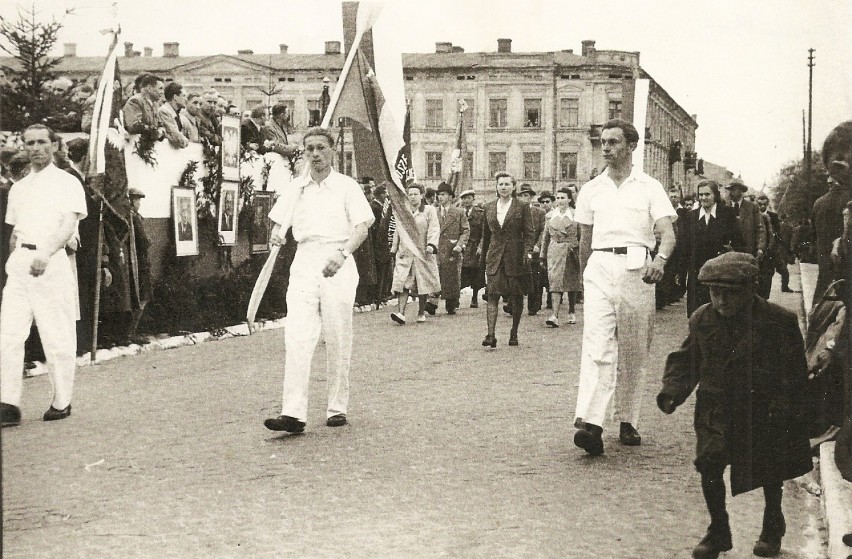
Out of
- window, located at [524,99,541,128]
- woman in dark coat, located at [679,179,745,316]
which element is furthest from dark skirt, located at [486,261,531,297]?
window, located at [524,99,541,128]

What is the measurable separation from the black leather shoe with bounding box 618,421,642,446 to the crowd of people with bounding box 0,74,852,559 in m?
0.01

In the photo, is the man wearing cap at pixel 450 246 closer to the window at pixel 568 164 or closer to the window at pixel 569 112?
the window at pixel 569 112

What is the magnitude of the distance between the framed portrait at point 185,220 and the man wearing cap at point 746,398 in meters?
10.9

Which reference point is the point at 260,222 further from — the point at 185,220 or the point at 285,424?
the point at 285,424

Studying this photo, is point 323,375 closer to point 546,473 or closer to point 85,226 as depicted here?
point 85,226

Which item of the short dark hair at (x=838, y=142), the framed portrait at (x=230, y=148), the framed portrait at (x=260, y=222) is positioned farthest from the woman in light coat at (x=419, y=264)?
the short dark hair at (x=838, y=142)

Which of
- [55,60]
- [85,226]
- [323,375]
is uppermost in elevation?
[55,60]

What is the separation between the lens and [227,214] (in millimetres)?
16812

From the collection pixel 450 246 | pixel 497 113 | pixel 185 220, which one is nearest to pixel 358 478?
pixel 185 220

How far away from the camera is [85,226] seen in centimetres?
1180

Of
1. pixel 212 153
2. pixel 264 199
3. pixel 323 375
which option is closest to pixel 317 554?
pixel 323 375

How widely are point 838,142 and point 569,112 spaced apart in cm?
6191

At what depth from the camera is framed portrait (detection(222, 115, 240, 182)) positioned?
16422mm

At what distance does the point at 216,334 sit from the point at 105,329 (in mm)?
2275
